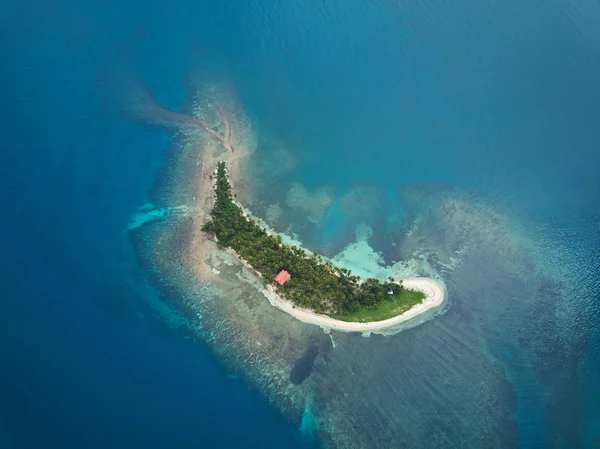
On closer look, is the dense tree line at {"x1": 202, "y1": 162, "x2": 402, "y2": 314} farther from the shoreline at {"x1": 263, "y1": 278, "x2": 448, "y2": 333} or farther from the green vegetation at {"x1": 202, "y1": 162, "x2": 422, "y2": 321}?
the shoreline at {"x1": 263, "y1": 278, "x2": 448, "y2": 333}

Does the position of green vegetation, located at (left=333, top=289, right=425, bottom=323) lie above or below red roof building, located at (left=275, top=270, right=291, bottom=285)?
above

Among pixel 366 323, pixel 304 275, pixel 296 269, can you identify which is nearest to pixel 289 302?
pixel 304 275

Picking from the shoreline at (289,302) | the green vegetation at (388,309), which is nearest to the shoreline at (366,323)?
the shoreline at (289,302)

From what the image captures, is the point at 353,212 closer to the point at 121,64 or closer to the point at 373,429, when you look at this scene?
the point at 373,429

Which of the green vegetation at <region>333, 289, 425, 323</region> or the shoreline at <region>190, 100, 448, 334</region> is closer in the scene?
the shoreline at <region>190, 100, 448, 334</region>

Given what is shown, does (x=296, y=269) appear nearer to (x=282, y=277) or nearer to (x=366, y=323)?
(x=282, y=277)

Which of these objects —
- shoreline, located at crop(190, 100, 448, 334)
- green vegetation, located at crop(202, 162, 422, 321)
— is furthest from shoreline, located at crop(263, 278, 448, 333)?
green vegetation, located at crop(202, 162, 422, 321)
